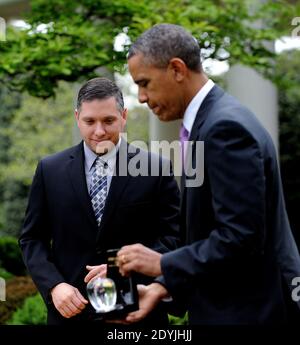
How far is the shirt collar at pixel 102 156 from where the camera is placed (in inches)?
176

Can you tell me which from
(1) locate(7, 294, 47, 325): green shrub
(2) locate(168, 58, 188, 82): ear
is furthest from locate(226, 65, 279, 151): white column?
(2) locate(168, 58, 188, 82): ear

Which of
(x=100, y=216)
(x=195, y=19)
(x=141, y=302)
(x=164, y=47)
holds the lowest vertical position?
(x=141, y=302)

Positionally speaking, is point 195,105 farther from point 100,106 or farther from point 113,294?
point 100,106

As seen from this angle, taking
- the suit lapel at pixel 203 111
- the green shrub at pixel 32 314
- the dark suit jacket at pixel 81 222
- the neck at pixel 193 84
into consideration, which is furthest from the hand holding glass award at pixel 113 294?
the green shrub at pixel 32 314

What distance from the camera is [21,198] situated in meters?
28.9

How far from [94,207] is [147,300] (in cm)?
Answer: 134

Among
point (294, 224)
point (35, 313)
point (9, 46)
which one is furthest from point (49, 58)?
point (294, 224)

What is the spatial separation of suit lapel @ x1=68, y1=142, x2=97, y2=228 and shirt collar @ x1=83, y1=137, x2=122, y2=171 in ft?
0.10

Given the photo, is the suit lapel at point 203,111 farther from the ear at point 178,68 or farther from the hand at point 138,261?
the hand at point 138,261

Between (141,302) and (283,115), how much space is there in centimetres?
2053

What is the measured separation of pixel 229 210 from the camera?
9.78 ft

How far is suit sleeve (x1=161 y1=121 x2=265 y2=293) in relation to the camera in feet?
9.76

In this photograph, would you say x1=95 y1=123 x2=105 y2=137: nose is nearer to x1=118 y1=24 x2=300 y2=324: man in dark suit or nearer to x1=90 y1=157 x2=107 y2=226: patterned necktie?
x1=90 y1=157 x2=107 y2=226: patterned necktie

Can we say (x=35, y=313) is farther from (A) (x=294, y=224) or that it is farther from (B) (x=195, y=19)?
(A) (x=294, y=224)
